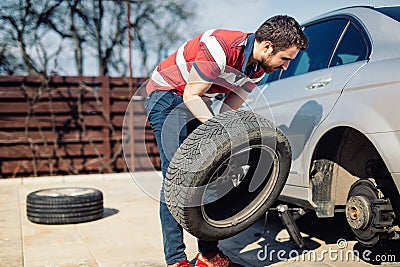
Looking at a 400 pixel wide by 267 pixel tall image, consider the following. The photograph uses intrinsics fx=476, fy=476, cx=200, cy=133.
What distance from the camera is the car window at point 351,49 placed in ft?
9.66

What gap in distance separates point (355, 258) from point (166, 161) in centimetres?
141

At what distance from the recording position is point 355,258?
308cm

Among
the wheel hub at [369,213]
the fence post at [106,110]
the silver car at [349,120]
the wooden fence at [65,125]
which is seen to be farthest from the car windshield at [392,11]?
the fence post at [106,110]

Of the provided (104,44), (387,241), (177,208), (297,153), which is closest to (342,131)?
(297,153)

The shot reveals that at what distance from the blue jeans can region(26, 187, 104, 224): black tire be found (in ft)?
6.41

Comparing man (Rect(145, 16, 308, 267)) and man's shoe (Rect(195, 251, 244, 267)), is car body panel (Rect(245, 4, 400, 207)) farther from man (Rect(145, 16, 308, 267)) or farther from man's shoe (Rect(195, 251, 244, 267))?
man's shoe (Rect(195, 251, 244, 267))

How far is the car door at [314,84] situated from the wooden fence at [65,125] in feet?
15.0

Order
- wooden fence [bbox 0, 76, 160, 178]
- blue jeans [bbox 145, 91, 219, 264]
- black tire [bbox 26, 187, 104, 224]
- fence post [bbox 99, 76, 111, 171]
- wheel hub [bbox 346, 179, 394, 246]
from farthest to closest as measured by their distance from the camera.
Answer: fence post [bbox 99, 76, 111, 171]
wooden fence [bbox 0, 76, 160, 178]
black tire [bbox 26, 187, 104, 224]
blue jeans [bbox 145, 91, 219, 264]
wheel hub [bbox 346, 179, 394, 246]

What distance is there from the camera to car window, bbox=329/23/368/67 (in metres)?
2.95

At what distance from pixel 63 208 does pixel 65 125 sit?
167 inches

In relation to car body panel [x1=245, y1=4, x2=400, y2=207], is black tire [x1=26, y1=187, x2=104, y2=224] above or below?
below

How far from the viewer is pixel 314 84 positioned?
316 centimetres

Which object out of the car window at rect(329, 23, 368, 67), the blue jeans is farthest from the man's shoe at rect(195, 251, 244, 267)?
the car window at rect(329, 23, 368, 67)

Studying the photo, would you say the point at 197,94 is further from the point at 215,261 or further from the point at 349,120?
the point at 215,261
